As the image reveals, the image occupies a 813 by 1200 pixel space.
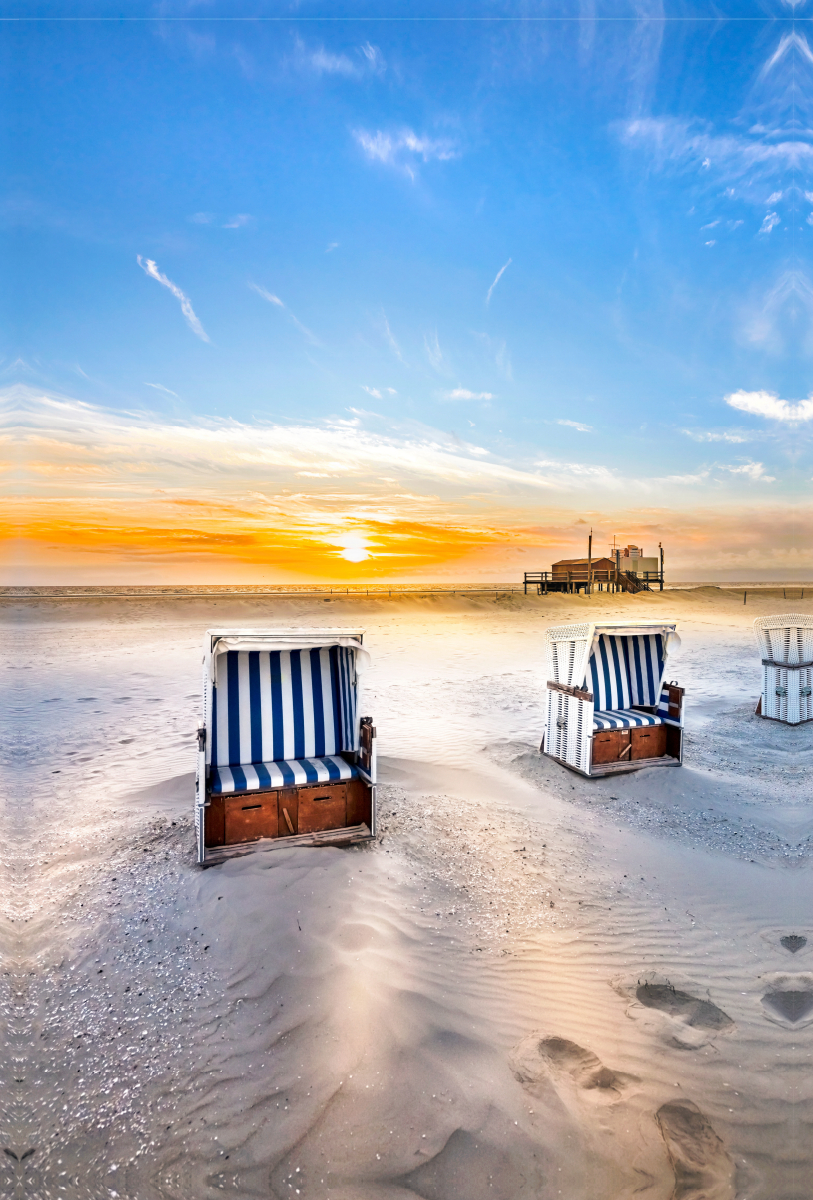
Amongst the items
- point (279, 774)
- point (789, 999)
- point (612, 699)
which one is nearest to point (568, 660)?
point (612, 699)

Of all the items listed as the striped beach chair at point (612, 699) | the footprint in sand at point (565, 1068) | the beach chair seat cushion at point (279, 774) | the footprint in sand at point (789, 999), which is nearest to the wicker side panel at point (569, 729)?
the striped beach chair at point (612, 699)

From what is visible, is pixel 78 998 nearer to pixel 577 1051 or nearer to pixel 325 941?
pixel 325 941

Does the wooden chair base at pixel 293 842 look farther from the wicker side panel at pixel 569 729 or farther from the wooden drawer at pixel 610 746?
the wooden drawer at pixel 610 746

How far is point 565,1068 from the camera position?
3746 mm

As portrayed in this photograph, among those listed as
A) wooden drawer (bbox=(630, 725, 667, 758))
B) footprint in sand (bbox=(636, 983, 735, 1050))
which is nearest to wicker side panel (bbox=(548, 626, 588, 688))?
wooden drawer (bbox=(630, 725, 667, 758))

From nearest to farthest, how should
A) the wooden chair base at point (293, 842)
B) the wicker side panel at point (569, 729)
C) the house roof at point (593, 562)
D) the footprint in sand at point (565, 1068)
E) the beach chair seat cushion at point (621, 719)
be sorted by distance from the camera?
the footprint in sand at point (565, 1068) < the wooden chair base at point (293, 842) < the wicker side panel at point (569, 729) < the beach chair seat cushion at point (621, 719) < the house roof at point (593, 562)

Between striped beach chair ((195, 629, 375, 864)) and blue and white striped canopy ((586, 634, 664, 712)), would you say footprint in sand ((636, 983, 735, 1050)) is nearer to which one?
striped beach chair ((195, 629, 375, 864))

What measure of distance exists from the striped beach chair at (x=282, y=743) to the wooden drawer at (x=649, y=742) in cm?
455

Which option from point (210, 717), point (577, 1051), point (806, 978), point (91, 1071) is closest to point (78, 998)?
point (91, 1071)

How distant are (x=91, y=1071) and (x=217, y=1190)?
118 centimetres

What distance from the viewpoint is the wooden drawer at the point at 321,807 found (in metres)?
6.26

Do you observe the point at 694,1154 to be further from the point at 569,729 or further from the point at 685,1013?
the point at 569,729

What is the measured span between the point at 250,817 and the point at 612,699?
19.5ft

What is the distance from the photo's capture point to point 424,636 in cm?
2580
